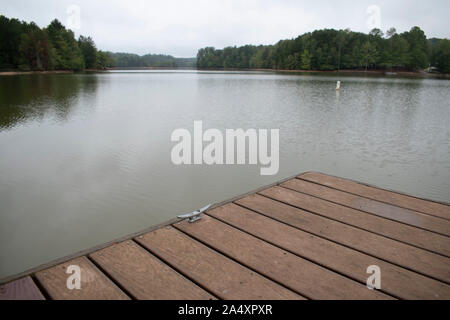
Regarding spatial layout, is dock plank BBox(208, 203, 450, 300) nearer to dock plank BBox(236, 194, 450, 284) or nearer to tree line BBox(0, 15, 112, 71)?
dock plank BBox(236, 194, 450, 284)

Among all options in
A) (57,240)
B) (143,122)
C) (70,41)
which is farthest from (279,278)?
(70,41)

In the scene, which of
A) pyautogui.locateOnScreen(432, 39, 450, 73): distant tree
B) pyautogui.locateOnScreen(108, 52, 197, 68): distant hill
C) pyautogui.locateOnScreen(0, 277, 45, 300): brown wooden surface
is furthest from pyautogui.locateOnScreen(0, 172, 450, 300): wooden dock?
pyautogui.locateOnScreen(108, 52, 197, 68): distant hill

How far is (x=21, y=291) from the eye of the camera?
1442mm

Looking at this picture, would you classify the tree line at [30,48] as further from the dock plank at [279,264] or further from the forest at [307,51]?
the dock plank at [279,264]

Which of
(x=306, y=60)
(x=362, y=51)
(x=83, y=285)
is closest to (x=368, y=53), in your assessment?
(x=362, y=51)

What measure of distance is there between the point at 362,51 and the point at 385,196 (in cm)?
7944

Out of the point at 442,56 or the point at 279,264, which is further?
the point at 442,56

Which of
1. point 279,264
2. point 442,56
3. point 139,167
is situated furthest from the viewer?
point 442,56

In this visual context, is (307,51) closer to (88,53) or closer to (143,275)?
(88,53)

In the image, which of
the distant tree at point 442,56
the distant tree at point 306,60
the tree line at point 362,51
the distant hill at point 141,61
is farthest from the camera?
the distant hill at point 141,61

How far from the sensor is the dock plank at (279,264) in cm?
149

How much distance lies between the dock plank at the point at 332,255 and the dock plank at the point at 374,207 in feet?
2.41

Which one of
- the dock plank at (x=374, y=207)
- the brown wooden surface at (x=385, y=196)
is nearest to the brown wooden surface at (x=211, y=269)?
the dock plank at (x=374, y=207)

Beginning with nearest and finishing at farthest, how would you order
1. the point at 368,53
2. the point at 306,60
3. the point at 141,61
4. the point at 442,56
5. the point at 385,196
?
the point at 385,196 < the point at 442,56 < the point at 368,53 < the point at 306,60 < the point at 141,61
